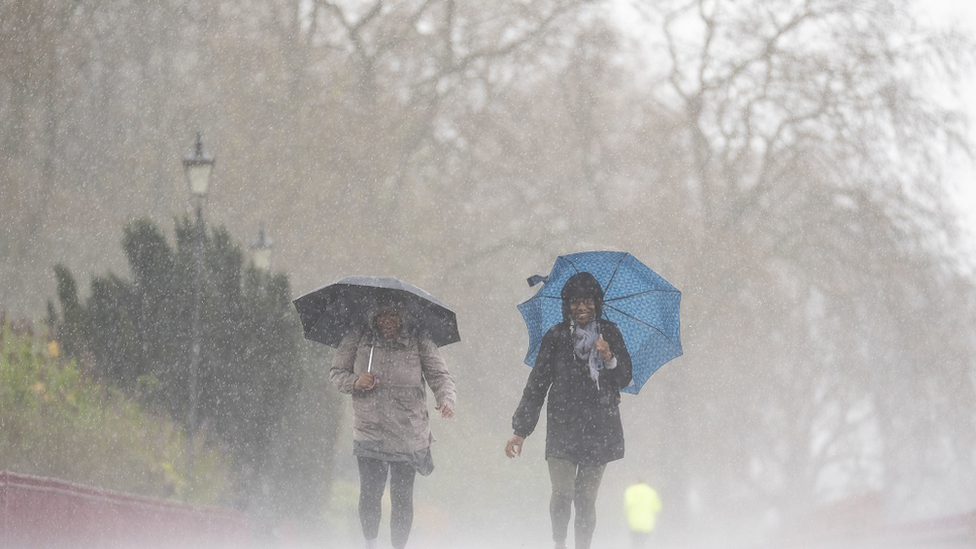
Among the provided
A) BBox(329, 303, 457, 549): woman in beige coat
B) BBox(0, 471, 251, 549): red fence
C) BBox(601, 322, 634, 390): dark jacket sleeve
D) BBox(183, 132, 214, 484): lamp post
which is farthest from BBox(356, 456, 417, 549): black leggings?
BBox(183, 132, 214, 484): lamp post

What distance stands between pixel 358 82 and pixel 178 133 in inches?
183

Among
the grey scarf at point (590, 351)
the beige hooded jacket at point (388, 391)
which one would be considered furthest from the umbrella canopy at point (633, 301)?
the beige hooded jacket at point (388, 391)

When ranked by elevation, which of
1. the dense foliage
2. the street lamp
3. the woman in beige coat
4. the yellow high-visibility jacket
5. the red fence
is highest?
the street lamp

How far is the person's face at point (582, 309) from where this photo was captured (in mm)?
5863

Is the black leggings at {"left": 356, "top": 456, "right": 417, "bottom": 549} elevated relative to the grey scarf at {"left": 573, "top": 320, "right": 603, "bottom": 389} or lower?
lower

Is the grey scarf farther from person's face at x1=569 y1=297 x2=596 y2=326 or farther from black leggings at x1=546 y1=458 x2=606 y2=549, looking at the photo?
black leggings at x1=546 y1=458 x2=606 y2=549

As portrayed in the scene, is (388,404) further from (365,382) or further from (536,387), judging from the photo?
(536,387)

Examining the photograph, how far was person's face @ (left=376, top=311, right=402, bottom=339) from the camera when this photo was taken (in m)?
6.04

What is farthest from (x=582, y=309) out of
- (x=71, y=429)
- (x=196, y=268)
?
(x=196, y=268)

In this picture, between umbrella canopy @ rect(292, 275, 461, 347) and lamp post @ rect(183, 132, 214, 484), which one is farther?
lamp post @ rect(183, 132, 214, 484)

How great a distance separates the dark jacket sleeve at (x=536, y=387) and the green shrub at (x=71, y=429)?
4945 millimetres

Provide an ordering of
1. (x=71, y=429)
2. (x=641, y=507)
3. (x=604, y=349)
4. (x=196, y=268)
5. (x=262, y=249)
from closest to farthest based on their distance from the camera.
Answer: (x=604, y=349)
(x=71, y=429)
(x=641, y=507)
(x=196, y=268)
(x=262, y=249)

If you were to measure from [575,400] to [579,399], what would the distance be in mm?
21

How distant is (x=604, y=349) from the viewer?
5.74 meters
